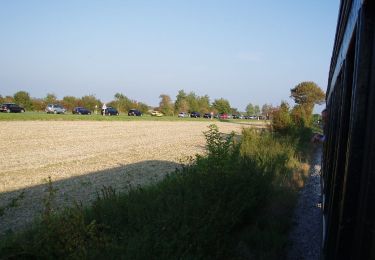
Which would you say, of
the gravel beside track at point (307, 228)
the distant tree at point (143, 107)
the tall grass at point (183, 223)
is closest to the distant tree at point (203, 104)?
the distant tree at point (143, 107)

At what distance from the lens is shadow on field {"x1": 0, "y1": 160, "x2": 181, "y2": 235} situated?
680 centimetres

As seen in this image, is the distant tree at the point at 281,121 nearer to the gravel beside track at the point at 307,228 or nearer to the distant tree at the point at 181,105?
the gravel beside track at the point at 307,228

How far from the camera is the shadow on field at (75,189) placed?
680 centimetres

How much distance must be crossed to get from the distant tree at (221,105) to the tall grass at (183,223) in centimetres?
12511

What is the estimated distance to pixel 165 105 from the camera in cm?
10806

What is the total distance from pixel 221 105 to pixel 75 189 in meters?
124

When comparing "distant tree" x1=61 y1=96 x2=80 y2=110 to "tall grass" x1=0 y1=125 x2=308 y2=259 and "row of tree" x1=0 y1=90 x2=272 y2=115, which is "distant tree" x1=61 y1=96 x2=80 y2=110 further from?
"tall grass" x1=0 y1=125 x2=308 y2=259

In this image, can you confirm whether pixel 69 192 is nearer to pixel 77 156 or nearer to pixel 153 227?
pixel 153 227

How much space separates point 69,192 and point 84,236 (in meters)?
5.20

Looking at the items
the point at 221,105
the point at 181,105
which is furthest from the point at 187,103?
the point at 221,105

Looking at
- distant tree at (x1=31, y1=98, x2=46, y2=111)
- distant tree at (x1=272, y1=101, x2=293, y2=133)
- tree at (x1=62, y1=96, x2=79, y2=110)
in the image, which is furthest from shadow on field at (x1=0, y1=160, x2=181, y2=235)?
tree at (x1=62, y1=96, x2=79, y2=110)

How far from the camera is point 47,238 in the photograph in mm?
3727

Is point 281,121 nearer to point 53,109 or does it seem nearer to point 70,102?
point 53,109

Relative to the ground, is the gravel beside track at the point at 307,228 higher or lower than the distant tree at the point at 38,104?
lower
